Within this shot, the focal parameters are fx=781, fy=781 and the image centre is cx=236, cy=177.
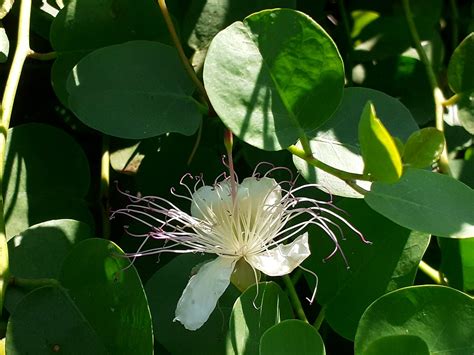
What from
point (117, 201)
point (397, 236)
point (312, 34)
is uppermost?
point (312, 34)

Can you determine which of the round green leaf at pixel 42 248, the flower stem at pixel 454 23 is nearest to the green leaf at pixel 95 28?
the round green leaf at pixel 42 248

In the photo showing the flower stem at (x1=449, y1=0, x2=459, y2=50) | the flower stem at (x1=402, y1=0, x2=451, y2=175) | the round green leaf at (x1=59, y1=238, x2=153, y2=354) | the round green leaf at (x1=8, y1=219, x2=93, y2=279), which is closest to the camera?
the round green leaf at (x1=59, y1=238, x2=153, y2=354)

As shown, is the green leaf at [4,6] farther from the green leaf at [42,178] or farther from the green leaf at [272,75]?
the green leaf at [272,75]

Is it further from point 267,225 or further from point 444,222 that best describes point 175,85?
point 444,222

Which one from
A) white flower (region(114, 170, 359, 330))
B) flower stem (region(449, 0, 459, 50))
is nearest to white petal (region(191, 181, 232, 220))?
white flower (region(114, 170, 359, 330))

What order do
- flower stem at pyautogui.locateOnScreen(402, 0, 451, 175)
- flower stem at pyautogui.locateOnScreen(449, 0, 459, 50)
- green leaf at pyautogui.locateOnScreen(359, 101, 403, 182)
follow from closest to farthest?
green leaf at pyautogui.locateOnScreen(359, 101, 403, 182) → flower stem at pyautogui.locateOnScreen(402, 0, 451, 175) → flower stem at pyautogui.locateOnScreen(449, 0, 459, 50)

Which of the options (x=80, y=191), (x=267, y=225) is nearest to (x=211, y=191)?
(x=267, y=225)

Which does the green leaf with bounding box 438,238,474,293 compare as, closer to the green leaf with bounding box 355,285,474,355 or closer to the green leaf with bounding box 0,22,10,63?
the green leaf with bounding box 355,285,474,355
